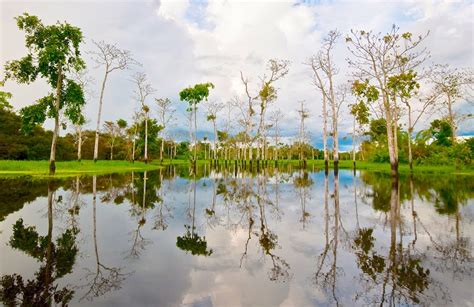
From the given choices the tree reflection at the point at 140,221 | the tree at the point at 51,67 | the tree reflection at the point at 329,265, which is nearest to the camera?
the tree reflection at the point at 329,265

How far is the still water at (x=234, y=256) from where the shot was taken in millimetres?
4410

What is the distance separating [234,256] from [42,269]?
11.2ft

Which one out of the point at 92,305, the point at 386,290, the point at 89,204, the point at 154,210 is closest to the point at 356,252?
the point at 386,290

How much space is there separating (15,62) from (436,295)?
3107 centimetres

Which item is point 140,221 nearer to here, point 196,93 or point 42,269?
point 42,269

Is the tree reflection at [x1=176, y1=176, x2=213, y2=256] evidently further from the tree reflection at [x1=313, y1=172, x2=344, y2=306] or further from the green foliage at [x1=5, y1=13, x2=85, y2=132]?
the green foliage at [x1=5, y1=13, x2=85, y2=132]

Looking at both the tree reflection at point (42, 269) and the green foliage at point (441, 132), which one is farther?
the green foliage at point (441, 132)

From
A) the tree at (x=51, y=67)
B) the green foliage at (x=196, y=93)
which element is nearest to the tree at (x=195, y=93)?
the green foliage at (x=196, y=93)

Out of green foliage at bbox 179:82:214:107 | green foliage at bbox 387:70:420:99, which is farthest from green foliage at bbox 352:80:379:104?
green foliage at bbox 179:82:214:107

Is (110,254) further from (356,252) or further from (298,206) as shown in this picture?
(298,206)

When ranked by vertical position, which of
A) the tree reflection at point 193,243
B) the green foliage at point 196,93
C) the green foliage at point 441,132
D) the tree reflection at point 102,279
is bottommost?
the tree reflection at point 193,243

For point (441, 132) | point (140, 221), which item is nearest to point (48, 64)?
point (140, 221)

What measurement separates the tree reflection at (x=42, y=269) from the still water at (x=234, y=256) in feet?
0.06

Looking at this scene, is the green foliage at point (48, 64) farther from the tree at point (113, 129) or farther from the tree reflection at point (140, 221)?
the tree at point (113, 129)
